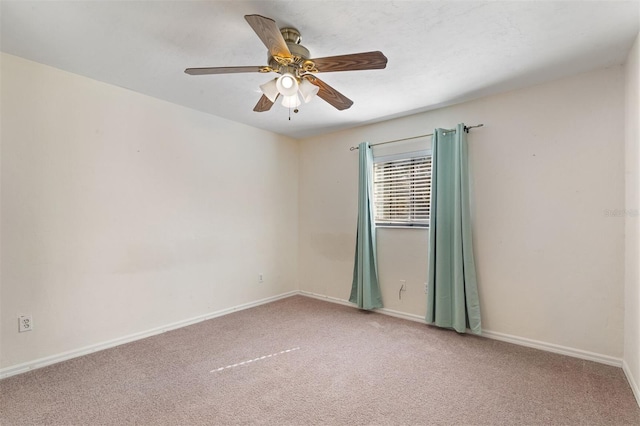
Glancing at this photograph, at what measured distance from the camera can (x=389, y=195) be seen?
3.74 metres

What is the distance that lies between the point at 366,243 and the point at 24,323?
3161mm

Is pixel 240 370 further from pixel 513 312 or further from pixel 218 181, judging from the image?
pixel 513 312

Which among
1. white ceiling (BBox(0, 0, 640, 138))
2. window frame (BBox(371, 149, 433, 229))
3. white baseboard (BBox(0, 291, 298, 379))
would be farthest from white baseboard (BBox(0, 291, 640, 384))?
white ceiling (BBox(0, 0, 640, 138))

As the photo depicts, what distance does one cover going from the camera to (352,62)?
1792 mm

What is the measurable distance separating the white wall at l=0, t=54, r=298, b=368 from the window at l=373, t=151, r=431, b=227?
1623mm

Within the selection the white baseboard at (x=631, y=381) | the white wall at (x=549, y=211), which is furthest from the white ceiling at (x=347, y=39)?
the white baseboard at (x=631, y=381)

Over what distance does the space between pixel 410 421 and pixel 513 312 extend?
5.52ft

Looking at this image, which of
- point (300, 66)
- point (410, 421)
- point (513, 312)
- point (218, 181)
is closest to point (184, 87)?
point (218, 181)

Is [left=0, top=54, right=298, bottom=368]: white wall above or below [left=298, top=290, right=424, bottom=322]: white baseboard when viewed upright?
above

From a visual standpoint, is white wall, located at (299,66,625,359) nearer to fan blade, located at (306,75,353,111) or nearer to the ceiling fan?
fan blade, located at (306,75,353,111)

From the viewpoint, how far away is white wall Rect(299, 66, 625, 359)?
2.37 meters

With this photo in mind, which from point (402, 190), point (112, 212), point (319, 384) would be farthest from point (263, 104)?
point (319, 384)

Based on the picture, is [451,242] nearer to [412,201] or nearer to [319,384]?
[412,201]

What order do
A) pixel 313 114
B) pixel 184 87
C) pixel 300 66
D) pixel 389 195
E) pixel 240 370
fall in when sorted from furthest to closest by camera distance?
pixel 389 195, pixel 313 114, pixel 184 87, pixel 240 370, pixel 300 66
